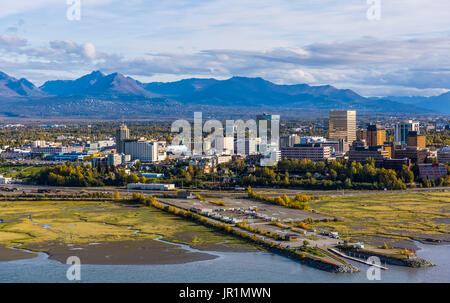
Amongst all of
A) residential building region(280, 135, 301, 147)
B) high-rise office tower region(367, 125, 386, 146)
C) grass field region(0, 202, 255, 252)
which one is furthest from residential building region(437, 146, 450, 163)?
grass field region(0, 202, 255, 252)

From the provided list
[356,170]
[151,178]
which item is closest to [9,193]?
[151,178]

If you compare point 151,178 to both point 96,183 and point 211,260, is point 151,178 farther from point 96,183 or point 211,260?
point 211,260

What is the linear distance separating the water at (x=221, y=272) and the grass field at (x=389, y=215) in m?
4.56

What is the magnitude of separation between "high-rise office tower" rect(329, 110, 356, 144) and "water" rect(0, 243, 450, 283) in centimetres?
6564

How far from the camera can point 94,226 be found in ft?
99.6

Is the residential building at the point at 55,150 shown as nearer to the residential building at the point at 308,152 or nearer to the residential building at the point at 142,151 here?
the residential building at the point at 142,151

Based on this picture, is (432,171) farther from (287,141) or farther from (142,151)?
(142,151)

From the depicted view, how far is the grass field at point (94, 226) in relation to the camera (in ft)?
88.6

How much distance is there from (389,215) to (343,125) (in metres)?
57.1

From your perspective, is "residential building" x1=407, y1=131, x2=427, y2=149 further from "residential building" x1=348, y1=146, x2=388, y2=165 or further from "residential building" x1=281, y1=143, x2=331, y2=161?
"residential building" x1=348, y1=146, x2=388, y2=165

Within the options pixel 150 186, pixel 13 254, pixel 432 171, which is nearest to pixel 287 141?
pixel 432 171
